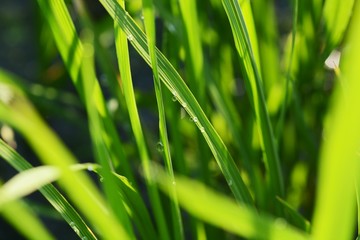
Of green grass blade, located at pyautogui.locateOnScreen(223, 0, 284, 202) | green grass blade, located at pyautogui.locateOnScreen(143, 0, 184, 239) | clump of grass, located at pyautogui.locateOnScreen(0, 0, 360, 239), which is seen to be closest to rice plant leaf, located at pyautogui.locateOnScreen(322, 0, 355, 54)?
clump of grass, located at pyautogui.locateOnScreen(0, 0, 360, 239)

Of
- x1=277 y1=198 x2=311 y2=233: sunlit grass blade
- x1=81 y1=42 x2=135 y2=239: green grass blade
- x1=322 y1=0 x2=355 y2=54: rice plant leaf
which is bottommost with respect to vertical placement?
x1=277 y1=198 x2=311 y2=233: sunlit grass blade

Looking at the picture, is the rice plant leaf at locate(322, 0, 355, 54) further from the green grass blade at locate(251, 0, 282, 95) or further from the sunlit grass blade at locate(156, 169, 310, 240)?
the sunlit grass blade at locate(156, 169, 310, 240)

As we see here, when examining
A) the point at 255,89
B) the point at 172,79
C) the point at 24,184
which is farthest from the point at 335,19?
the point at 24,184

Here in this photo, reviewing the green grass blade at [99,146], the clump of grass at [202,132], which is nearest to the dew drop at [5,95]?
the clump of grass at [202,132]

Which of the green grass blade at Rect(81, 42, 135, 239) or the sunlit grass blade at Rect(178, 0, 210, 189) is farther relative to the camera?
the sunlit grass blade at Rect(178, 0, 210, 189)

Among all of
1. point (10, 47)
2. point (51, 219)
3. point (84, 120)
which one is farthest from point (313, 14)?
point (10, 47)

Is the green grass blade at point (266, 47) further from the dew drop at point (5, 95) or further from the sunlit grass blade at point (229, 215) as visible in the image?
the sunlit grass blade at point (229, 215)

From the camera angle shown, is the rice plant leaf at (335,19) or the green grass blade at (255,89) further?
the rice plant leaf at (335,19)

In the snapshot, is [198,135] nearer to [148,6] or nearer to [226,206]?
[148,6]
